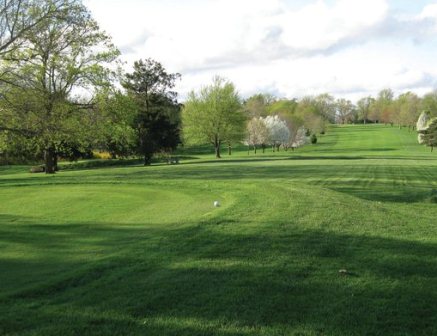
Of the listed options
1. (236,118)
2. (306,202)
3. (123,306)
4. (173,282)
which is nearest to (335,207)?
(306,202)

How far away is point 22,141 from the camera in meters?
28.7

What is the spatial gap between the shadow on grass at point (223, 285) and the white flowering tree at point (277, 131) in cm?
7882

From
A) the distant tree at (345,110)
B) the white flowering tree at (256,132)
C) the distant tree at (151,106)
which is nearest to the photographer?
the distant tree at (151,106)

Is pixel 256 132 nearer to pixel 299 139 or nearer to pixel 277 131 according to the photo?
pixel 277 131

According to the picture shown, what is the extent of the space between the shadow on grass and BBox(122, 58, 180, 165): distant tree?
1667 inches

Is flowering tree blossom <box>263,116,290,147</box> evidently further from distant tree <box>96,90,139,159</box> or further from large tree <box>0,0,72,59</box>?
large tree <box>0,0,72,59</box>

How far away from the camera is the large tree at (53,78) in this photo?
24.6 meters

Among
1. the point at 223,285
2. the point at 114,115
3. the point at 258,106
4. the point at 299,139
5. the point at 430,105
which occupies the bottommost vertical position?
the point at 299,139

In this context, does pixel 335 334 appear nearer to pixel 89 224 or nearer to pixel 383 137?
pixel 89 224

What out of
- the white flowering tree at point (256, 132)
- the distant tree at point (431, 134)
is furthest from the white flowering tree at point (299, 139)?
the distant tree at point (431, 134)

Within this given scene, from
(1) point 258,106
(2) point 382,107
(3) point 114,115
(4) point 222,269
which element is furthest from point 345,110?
Result: (4) point 222,269

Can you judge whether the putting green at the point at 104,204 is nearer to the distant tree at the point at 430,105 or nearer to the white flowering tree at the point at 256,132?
the white flowering tree at the point at 256,132

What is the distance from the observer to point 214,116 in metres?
65.2

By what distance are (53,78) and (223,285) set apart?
97.7 ft
